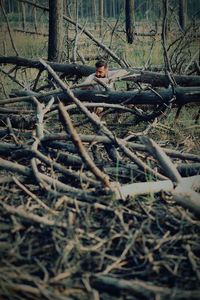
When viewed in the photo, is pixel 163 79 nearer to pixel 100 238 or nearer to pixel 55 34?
→ pixel 55 34

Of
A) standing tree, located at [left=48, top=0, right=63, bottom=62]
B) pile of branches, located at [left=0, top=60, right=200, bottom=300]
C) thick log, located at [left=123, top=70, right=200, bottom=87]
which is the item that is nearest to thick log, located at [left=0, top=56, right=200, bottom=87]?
thick log, located at [left=123, top=70, right=200, bottom=87]

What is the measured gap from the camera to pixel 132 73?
215 inches

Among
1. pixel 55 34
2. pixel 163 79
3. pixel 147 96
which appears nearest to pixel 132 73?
pixel 163 79

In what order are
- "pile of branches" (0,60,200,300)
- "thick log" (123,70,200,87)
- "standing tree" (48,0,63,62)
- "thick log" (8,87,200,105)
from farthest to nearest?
"standing tree" (48,0,63,62) → "thick log" (123,70,200,87) → "thick log" (8,87,200,105) → "pile of branches" (0,60,200,300)

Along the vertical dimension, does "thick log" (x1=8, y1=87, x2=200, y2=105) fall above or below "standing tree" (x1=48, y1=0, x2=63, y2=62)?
below

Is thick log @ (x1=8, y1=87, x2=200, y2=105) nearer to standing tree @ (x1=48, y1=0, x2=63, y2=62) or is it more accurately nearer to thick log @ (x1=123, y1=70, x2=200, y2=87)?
thick log @ (x1=123, y1=70, x2=200, y2=87)

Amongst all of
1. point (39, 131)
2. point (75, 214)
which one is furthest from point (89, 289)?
point (39, 131)

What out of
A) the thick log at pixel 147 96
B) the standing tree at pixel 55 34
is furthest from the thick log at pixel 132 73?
the standing tree at pixel 55 34

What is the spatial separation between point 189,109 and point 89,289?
4557 mm

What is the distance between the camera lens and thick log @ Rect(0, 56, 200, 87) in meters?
5.12

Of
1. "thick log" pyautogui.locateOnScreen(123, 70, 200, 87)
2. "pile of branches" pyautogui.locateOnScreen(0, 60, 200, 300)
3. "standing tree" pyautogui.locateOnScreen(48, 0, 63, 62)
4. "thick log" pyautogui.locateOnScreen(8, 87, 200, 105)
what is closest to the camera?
"pile of branches" pyautogui.locateOnScreen(0, 60, 200, 300)

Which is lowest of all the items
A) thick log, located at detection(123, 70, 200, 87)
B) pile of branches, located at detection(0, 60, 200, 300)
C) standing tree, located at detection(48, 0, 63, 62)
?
pile of branches, located at detection(0, 60, 200, 300)

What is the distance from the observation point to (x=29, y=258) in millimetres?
2037

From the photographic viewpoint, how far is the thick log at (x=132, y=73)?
5.12 m
